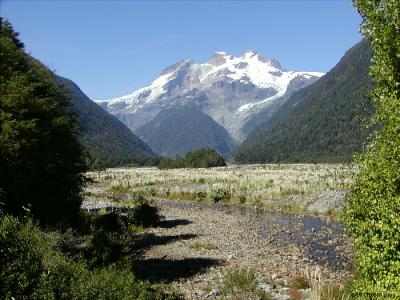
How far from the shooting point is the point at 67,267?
38.7 feet

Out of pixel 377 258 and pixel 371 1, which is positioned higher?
pixel 371 1

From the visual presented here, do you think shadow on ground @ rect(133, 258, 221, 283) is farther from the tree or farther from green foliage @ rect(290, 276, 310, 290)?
the tree

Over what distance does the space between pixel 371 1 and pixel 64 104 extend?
64.9 ft

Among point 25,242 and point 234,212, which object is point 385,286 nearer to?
point 25,242

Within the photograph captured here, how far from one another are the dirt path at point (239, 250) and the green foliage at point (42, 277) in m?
4.39

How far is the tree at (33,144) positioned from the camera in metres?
18.9

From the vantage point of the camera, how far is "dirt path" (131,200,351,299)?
1772 centimetres

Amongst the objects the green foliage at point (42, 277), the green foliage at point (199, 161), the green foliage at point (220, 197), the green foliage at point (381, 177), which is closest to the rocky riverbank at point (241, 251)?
the green foliage at point (42, 277)

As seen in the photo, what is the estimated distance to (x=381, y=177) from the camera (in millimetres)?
10445

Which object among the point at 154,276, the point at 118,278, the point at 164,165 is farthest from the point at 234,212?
the point at 164,165

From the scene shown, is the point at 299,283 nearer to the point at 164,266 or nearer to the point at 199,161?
the point at 164,266

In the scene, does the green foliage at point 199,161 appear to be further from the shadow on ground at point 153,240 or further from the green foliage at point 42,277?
the green foliage at point 42,277

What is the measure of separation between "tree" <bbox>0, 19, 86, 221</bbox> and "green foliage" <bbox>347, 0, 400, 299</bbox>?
12.3 metres

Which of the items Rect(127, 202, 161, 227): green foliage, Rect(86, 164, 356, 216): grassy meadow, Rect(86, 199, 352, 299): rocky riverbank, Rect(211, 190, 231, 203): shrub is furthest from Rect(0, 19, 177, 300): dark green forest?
Rect(211, 190, 231, 203): shrub
